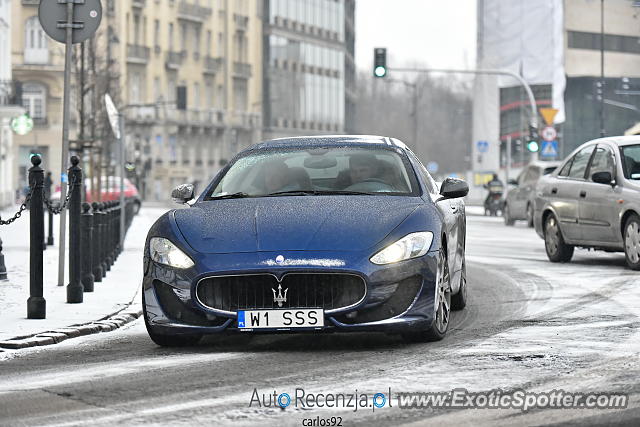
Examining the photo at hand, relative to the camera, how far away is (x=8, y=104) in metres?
60.7

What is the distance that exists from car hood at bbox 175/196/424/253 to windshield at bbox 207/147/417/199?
1.15 ft

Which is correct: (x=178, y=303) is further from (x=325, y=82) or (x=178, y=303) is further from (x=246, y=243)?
(x=325, y=82)

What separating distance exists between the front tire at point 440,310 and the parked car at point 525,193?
84.6ft

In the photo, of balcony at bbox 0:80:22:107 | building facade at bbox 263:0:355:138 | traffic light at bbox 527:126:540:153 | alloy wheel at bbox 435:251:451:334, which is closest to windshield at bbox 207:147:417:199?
alloy wheel at bbox 435:251:451:334

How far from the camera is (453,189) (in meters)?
10.8

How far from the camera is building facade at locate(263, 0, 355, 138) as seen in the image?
375 feet

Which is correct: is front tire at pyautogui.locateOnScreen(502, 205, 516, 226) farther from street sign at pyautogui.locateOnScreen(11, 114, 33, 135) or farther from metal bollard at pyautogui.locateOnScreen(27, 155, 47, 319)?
metal bollard at pyautogui.locateOnScreen(27, 155, 47, 319)

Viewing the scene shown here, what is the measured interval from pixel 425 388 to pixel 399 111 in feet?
492

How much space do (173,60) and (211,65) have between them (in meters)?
Result: 4.66

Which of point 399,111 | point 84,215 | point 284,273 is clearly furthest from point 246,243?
point 399,111

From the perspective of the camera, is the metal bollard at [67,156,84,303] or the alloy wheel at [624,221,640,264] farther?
the alloy wheel at [624,221,640,264]

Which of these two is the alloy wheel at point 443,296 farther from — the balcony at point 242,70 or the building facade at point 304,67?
the building facade at point 304,67

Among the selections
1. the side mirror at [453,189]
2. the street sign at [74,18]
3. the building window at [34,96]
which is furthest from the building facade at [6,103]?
the side mirror at [453,189]

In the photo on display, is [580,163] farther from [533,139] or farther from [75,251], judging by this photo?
[533,139]
